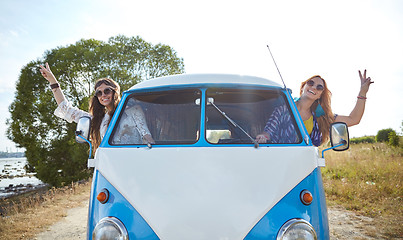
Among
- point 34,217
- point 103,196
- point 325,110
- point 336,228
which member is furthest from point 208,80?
point 34,217

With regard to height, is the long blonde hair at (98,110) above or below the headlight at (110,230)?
above

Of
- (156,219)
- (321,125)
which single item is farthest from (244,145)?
(321,125)

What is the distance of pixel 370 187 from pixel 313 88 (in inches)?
251

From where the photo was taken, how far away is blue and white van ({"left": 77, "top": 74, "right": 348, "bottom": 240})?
1.90 m

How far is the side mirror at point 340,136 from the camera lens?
8.20 ft

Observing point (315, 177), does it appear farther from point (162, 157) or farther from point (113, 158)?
point (113, 158)

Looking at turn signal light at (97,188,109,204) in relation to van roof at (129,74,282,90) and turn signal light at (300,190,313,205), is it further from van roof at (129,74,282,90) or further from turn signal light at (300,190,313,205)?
turn signal light at (300,190,313,205)

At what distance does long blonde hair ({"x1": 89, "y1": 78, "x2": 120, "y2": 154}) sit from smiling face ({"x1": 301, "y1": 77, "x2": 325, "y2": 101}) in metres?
2.40

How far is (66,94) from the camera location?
1817 centimetres

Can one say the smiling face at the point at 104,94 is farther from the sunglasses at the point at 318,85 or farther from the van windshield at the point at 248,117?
the sunglasses at the point at 318,85

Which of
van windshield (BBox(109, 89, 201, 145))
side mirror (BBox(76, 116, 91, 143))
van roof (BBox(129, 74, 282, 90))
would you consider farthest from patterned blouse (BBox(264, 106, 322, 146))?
side mirror (BBox(76, 116, 91, 143))

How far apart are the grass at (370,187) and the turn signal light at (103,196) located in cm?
543

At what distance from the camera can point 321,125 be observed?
12.4ft

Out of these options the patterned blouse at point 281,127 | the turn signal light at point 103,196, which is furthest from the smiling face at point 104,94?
the patterned blouse at point 281,127
